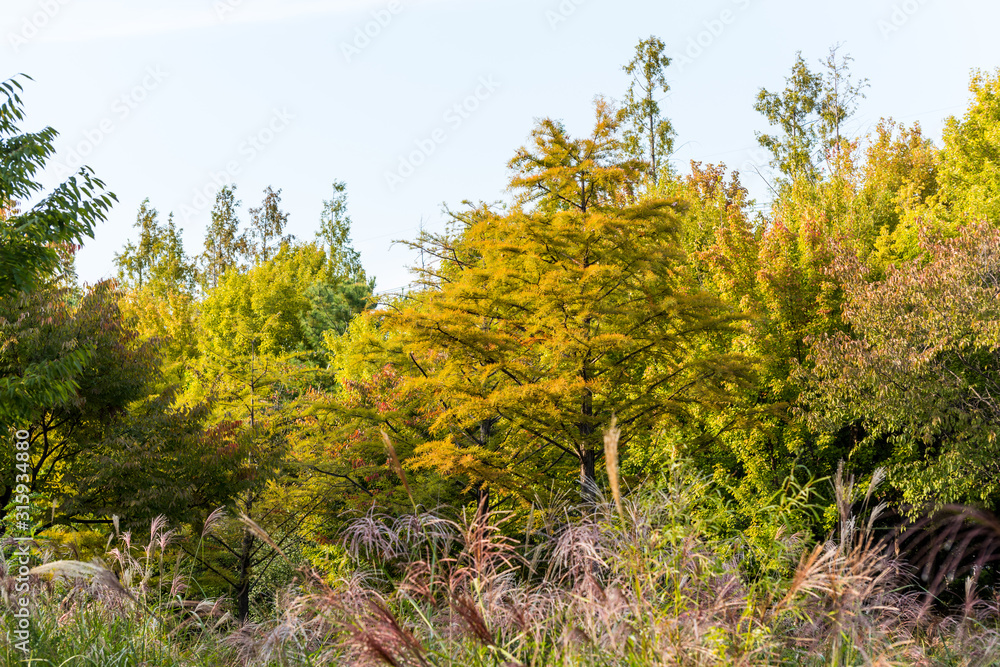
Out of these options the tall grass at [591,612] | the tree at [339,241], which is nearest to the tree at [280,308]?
the tree at [339,241]

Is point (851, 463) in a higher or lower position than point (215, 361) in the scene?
lower

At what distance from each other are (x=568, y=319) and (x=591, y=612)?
1132 centimetres

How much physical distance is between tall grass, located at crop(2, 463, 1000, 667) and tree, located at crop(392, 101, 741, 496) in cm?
940

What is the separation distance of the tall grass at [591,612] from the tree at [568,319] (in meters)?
9.40

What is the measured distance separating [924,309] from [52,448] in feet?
53.4

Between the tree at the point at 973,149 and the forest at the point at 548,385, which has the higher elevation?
the tree at the point at 973,149

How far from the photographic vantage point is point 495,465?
14.9 m

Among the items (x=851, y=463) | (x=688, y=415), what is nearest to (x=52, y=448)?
(x=688, y=415)

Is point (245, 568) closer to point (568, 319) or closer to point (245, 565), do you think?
point (245, 565)

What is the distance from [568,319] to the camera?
14359 millimetres

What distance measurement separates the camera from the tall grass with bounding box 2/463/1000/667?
290cm

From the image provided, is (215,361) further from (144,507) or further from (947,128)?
(947,128)

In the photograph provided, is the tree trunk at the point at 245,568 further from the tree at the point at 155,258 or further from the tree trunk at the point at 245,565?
the tree at the point at 155,258

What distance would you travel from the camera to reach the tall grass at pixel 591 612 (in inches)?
114
